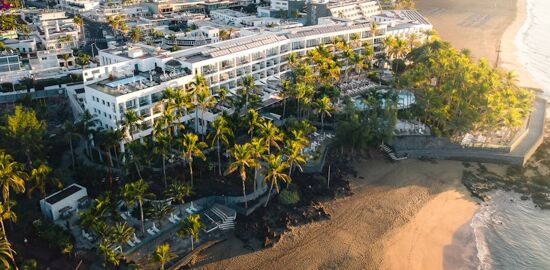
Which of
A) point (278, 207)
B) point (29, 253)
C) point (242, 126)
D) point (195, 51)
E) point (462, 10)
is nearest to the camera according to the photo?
point (29, 253)

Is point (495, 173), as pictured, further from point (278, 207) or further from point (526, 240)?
point (278, 207)

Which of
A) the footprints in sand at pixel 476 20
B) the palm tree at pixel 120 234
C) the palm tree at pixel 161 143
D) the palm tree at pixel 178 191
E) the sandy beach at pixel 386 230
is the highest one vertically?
the footprints in sand at pixel 476 20

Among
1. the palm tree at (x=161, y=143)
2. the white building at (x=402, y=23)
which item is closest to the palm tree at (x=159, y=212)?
the palm tree at (x=161, y=143)

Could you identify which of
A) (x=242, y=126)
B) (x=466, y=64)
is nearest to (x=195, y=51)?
(x=242, y=126)

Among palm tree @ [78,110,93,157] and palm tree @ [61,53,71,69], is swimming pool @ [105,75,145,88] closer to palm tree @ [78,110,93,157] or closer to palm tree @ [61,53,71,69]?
palm tree @ [78,110,93,157]

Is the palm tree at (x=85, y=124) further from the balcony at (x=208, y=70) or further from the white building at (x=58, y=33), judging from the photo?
the white building at (x=58, y=33)

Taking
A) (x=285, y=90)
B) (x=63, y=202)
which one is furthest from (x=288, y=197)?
(x=63, y=202)
